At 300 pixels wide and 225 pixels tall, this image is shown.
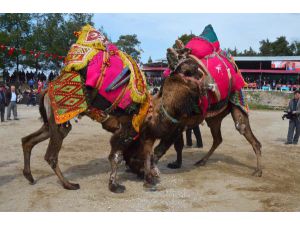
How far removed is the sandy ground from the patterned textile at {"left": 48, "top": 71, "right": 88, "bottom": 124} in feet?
4.21

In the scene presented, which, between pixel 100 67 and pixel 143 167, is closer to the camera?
pixel 100 67

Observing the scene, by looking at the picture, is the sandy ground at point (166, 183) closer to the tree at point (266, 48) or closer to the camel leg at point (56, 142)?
the camel leg at point (56, 142)

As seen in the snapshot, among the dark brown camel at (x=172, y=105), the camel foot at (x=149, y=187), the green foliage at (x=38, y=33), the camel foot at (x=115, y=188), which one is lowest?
the camel foot at (x=149, y=187)

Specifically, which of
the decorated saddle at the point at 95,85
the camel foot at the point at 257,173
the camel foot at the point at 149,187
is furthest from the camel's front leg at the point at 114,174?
the camel foot at the point at 257,173

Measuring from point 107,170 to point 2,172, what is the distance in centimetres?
205

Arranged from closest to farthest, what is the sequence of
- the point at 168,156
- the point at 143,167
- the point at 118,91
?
the point at 118,91 → the point at 143,167 → the point at 168,156

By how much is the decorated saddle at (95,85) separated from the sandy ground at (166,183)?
3.99ft

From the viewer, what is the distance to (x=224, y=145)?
10.1 metres

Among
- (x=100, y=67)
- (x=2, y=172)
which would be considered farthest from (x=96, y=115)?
(x=2, y=172)

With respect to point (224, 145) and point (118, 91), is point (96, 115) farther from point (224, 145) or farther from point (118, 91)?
point (224, 145)

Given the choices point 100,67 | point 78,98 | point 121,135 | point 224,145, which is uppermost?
point 100,67

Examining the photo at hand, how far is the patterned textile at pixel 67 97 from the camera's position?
535cm

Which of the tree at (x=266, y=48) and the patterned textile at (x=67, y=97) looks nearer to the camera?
the patterned textile at (x=67, y=97)

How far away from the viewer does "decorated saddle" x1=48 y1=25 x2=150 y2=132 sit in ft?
17.7
